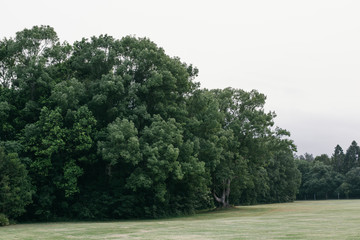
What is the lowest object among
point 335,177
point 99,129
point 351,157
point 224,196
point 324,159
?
point 224,196

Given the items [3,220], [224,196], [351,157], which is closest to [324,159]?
[351,157]

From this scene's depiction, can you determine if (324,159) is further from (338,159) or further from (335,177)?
(335,177)

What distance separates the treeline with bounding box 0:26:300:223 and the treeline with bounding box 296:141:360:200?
87.8m

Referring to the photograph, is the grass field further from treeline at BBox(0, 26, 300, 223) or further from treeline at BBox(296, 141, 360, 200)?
treeline at BBox(296, 141, 360, 200)

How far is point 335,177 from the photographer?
123 meters

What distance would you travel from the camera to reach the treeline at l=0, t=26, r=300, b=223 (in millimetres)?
34938

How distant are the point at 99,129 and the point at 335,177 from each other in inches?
4064

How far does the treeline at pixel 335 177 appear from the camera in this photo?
4599 inches

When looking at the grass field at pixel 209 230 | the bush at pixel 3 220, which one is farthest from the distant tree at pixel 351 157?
the bush at pixel 3 220

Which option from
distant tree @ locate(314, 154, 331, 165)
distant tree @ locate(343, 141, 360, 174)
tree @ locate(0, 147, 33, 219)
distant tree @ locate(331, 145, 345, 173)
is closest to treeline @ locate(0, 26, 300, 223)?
tree @ locate(0, 147, 33, 219)

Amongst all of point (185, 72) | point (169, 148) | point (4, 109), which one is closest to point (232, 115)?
point (185, 72)

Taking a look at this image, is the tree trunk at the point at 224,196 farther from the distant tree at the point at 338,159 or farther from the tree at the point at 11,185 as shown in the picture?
the distant tree at the point at 338,159

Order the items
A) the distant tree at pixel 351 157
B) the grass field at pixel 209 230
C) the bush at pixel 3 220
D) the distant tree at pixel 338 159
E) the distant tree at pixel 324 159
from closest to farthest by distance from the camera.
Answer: the grass field at pixel 209 230 → the bush at pixel 3 220 → the distant tree at pixel 351 157 → the distant tree at pixel 338 159 → the distant tree at pixel 324 159

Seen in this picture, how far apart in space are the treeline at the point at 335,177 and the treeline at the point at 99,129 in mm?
87839
